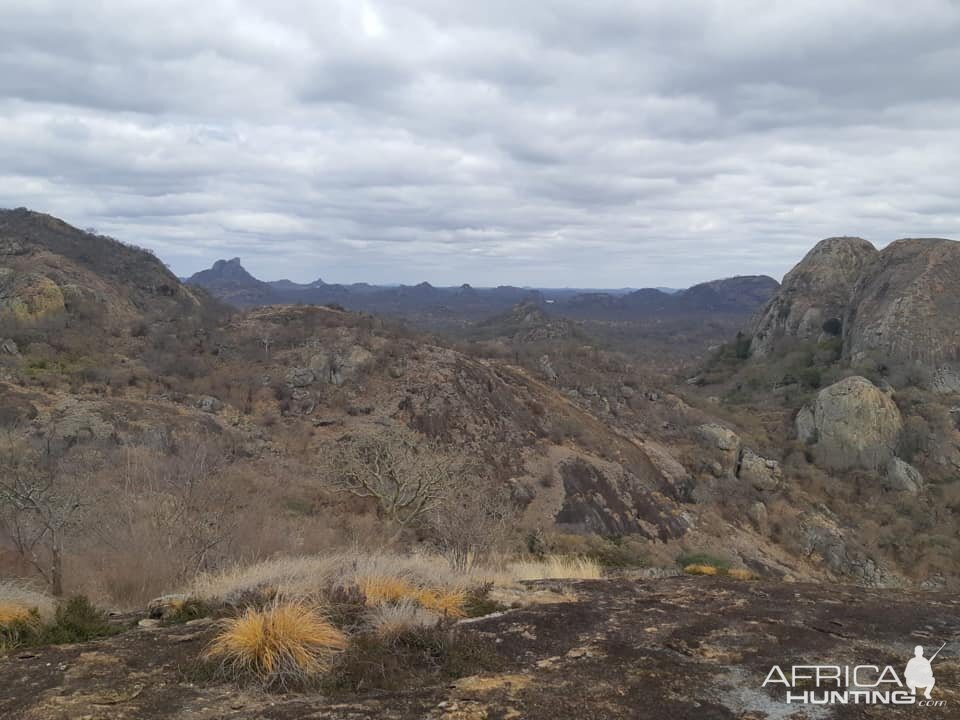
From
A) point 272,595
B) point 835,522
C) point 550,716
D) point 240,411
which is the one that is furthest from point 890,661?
point 835,522

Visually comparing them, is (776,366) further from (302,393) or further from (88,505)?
(88,505)

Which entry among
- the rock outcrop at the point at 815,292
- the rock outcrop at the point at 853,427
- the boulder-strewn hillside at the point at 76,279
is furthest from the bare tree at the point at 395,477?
the rock outcrop at the point at 815,292

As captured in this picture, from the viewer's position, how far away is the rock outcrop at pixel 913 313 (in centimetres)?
4409

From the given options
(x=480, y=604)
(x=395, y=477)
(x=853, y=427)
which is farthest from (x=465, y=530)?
(x=853, y=427)

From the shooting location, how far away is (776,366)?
170 ft

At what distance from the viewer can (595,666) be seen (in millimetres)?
4555

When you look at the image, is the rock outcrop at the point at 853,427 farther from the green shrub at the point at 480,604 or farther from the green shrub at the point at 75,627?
the green shrub at the point at 75,627

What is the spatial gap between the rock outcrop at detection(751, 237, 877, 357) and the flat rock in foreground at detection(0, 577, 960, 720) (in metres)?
55.3

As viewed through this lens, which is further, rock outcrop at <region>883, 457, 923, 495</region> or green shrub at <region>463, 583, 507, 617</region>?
rock outcrop at <region>883, 457, 923, 495</region>

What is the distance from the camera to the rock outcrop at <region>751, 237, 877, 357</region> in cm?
5541

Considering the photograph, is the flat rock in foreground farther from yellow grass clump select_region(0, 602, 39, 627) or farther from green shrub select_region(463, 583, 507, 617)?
yellow grass clump select_region(0, 602, 39, 627)

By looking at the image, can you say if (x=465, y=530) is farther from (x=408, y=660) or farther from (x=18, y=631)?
(x=18, y=631)

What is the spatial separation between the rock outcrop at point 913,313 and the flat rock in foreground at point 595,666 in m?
45.9

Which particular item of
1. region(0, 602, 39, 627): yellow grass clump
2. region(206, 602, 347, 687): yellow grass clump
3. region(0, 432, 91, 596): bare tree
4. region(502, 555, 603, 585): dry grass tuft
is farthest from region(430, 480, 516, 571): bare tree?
region(0, 432, 91, 596): bare tree
